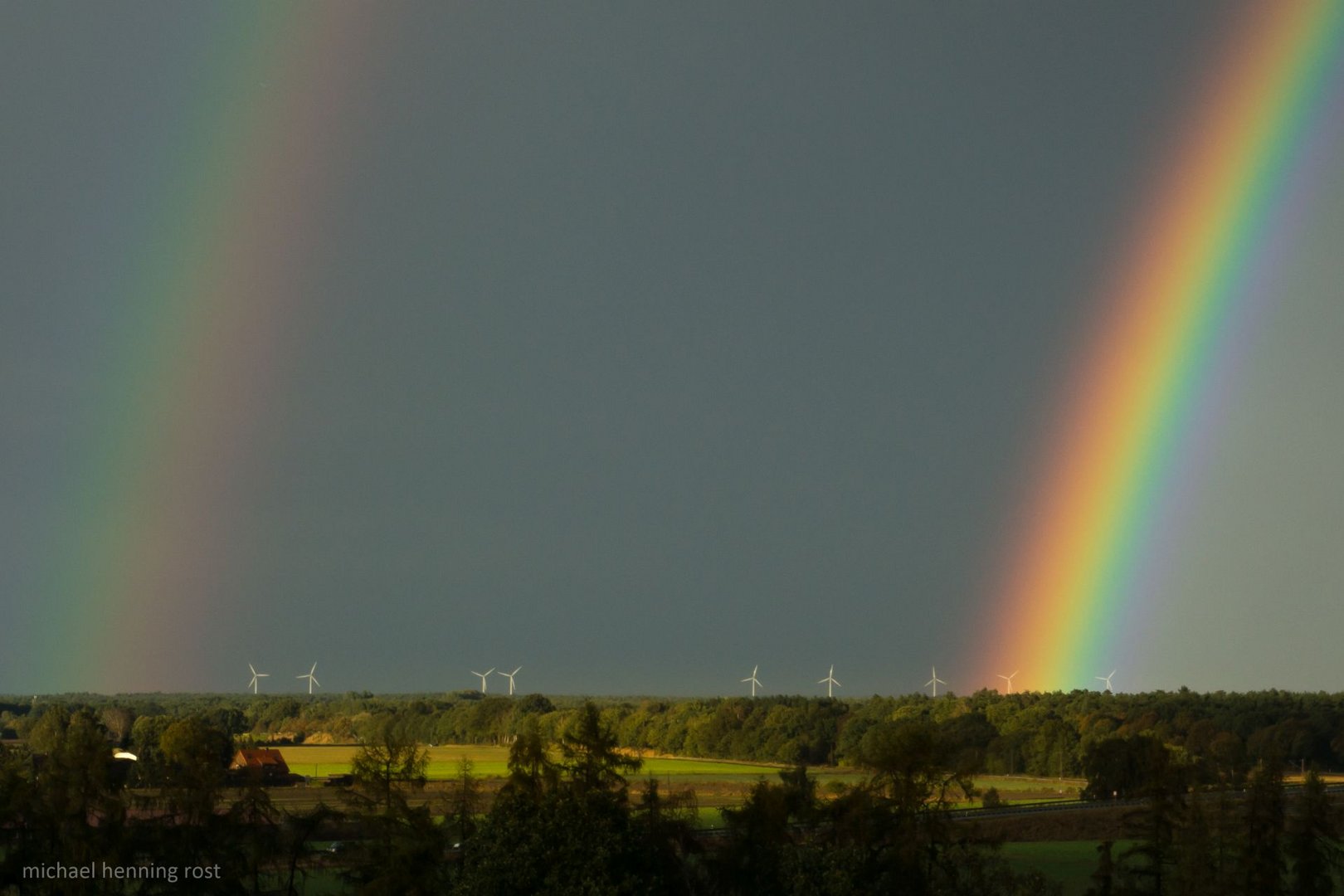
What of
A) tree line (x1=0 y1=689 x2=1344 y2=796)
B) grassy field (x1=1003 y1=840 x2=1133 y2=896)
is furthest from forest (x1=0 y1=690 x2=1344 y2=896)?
tree line (x1=0 y1=689 x2=1344 y2=796)

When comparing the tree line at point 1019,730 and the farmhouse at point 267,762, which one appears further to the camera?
the tree line at point 1019,730

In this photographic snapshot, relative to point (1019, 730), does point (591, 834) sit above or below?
below

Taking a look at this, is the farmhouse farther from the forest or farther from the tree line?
the forest

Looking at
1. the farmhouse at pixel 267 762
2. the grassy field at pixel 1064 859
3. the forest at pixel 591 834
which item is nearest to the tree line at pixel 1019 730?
the farmhouse at pixel 267 762

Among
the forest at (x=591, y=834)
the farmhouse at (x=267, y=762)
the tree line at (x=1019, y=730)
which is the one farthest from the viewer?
the tree line at (x=1019, y=730)

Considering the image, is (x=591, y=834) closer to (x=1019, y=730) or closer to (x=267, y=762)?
(x=267, y=762)

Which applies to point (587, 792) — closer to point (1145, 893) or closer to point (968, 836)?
point (968, 836)

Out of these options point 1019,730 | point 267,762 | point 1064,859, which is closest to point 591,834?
point 1064,859

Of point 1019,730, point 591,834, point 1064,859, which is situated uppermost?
point 1019,730

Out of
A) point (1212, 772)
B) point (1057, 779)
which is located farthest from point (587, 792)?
point (1057, 779)

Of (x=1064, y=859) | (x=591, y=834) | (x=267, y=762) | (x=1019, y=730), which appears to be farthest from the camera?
(x=1019, y=730)

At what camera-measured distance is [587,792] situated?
47.4 meters

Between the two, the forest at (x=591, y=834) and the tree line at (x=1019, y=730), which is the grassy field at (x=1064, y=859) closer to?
the forest at (x=591, y=834)

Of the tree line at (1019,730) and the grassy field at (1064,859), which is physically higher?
the tree line at (1019,730)
